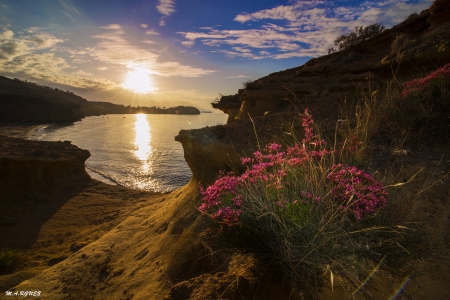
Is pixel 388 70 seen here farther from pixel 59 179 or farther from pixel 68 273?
pixel 59 179

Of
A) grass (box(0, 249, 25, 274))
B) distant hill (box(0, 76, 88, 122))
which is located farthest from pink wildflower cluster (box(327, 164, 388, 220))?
distant hill (box(0, 76, 88, 122))

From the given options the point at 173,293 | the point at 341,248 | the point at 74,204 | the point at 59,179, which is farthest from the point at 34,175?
the point at 341,248

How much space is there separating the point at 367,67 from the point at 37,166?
19.7 m

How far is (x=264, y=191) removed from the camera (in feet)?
8.62

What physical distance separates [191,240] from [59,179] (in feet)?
52.2

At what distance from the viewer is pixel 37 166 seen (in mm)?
15039

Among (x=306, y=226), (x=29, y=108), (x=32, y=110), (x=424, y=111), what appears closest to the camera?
(x=306, y=226)

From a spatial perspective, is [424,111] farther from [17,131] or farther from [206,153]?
[17,131]

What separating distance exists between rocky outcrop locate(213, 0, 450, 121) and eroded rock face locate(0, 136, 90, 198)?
43.2 feet

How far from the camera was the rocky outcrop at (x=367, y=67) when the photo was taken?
8680 mm

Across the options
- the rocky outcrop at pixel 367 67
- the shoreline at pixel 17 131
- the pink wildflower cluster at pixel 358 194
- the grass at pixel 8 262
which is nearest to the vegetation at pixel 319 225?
the pink wildflower cluster at pixel 358 194

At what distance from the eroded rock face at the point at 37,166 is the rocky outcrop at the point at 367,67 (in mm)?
13180

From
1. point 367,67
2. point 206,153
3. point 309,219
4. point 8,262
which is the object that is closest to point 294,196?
point 309,219

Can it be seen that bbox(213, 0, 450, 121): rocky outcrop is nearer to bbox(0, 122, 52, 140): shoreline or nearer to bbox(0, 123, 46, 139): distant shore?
bbox(0, 122, 52, 140): shoreline
